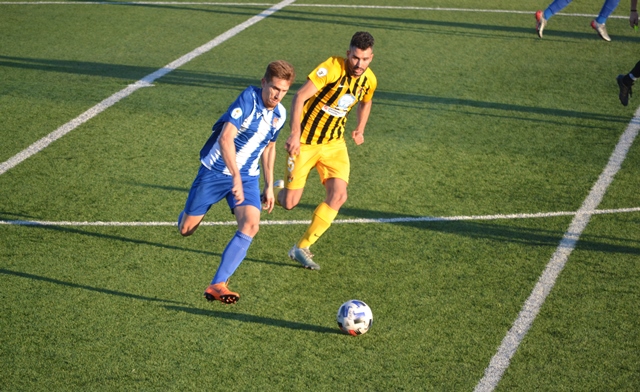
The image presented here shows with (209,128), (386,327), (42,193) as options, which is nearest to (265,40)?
(209,128)

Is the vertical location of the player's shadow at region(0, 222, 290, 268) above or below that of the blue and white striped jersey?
below

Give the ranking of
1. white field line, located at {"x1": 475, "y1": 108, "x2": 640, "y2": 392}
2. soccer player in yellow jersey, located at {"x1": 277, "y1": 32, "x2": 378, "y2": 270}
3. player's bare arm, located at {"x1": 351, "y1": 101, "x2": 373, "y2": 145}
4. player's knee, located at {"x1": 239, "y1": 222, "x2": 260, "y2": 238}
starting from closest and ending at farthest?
white field line, located at {"x1": 475, "y1": 108, "x2": 640, "y2": 392} < player's knee, located at {"x1": 239, "y1": 222, "x2": 260, "y2": 238} < soccer player in yellow jersey, located at {"x1": 277, "y1": 32, "x2": 378, "y2": 270} < player's bare arm, located at {"x1": 351, "y1": 101, "x2": 373, "y2": 145}

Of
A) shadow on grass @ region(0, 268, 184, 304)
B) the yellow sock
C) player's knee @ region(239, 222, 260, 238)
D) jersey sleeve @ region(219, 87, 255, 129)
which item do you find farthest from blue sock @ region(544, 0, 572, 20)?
shadow on grass @ region(0, 268, 184, 304)

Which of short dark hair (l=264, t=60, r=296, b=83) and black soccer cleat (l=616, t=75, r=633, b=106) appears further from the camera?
black soccer cleat (l=616, t=75, r=633, b=106)

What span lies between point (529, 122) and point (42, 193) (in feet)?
20.7

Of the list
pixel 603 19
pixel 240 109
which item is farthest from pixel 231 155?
pixel 603 19

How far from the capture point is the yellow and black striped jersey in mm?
7461

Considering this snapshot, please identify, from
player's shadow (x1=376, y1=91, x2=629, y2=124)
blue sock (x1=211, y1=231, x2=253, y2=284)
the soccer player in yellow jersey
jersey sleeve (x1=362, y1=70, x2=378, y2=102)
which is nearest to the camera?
blue sock (x1=211, y1=231, x2=253, y2=284)

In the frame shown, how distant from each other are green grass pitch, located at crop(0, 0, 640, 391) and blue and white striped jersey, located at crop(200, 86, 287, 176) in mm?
1033

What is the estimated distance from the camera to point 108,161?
380 inches

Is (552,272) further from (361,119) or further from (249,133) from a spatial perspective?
(249,133)

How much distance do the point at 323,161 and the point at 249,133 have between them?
46.3 inches

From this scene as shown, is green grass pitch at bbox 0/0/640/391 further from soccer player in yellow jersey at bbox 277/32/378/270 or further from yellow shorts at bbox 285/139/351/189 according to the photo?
yellow shorts at bbox 285/139/351/189

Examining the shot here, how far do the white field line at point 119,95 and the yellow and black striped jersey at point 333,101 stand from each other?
378cm
